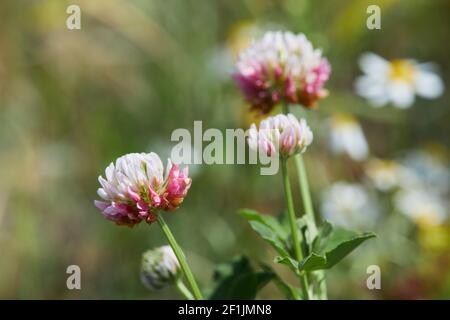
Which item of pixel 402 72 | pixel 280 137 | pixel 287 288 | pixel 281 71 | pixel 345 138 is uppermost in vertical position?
pixel 402 72

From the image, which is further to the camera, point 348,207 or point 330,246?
point 348,207

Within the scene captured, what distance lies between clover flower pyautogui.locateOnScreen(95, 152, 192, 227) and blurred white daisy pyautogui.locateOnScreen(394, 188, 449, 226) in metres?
1.14

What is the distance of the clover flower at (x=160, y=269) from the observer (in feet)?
2.96

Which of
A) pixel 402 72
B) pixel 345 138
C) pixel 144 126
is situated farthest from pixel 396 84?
pixel 144 126

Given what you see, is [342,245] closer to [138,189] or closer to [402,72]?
[138,189]

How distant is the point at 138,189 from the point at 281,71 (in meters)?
A: 0.28

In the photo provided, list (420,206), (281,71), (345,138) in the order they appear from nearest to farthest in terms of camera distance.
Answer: (281,71), (420,206), (345,138)

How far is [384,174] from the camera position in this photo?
190cm

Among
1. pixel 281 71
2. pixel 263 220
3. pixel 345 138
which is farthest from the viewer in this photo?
pixel 345 138

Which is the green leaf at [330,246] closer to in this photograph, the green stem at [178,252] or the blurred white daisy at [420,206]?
the green stem at [178,252]

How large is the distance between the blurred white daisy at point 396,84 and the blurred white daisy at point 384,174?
0.15 metres

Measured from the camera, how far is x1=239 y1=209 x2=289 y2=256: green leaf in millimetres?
788

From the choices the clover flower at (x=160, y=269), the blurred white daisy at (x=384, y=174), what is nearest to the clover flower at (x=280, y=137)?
the clover flower at (x=160, y=269)
